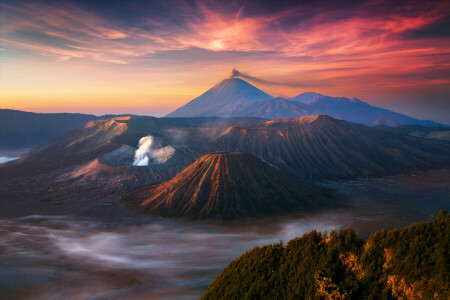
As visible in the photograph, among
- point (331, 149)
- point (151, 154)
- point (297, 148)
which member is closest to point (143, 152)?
point (151, 154)

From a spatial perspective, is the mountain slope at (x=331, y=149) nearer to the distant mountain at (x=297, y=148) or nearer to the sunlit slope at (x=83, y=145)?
the distant mountain at (x=297, y=148)

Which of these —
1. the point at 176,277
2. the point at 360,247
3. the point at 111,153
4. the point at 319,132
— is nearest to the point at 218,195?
the point at 176,277

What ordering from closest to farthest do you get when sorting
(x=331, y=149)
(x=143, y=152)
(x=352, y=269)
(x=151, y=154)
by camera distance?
1. (x=352, y=269)
2. (x=151, y=154)
3. (x=143, y=152)
4. (x=331, y=149)

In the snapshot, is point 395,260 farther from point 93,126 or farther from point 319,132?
point 93,126

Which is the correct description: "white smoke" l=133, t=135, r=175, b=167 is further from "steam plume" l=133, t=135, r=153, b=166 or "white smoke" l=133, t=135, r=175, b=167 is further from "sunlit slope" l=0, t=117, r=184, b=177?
"sunlit slope" l=0, t=117, r=184, b=177

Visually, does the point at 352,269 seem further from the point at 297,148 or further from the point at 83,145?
the point at 83,145

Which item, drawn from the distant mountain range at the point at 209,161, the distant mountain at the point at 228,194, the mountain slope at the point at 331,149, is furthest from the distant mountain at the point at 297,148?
the distant mountain at the point at 228,194
